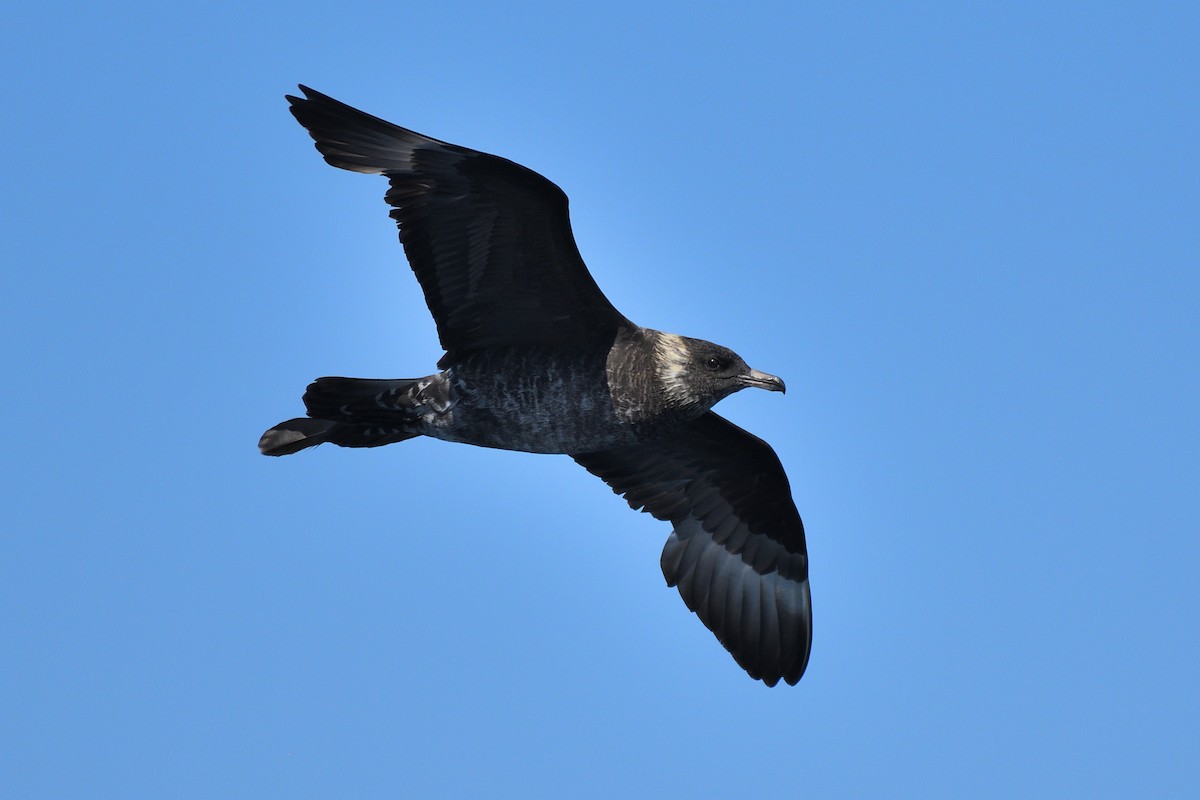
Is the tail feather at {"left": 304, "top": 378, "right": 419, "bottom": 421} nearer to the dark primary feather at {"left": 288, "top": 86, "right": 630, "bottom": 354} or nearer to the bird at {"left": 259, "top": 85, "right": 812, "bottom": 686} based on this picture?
the bird at {"left": 259, "top": 85, "right": 812, "bottom": 686}

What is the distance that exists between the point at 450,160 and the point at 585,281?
104 cm

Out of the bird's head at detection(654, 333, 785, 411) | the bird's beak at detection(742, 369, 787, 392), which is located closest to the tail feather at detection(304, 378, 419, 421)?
the bird's head at detection(654, 333, 785, 411)

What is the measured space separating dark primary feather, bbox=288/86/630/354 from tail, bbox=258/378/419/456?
47 centimetres

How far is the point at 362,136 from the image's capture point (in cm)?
816

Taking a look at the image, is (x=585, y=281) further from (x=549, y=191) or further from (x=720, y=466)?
(x=720, y=466)

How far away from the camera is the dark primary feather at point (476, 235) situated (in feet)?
26.5

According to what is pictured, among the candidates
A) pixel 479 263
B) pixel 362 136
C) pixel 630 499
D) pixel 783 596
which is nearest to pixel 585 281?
pixel 479 263

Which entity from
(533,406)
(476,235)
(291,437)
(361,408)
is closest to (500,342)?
(533,406)

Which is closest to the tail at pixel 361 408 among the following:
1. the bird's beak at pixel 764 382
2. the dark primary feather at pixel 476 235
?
the dark primary feather at pixel 476 235

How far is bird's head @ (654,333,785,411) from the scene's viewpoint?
337 inches

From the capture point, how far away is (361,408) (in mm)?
8664

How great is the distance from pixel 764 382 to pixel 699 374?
387 mm

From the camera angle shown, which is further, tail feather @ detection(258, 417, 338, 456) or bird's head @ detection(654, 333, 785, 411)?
tail feather @ detection(258, 417, 338, 456)

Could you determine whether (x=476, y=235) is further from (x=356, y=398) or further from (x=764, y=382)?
(x=764, y=382)
